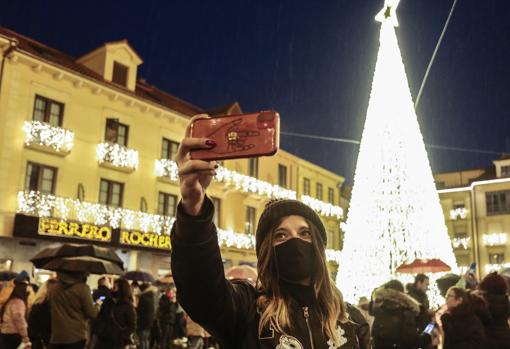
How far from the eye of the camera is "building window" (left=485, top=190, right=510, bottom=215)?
3809 cm

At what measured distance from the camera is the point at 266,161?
30.6 metres

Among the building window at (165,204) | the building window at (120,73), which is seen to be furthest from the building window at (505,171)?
the building window at (120,73)

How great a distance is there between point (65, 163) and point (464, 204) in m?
32.4

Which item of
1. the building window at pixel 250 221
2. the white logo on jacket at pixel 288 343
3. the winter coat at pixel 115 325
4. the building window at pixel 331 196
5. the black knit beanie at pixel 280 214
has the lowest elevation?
the winter coat at pixel 115 325

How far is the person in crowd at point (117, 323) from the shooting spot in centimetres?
772

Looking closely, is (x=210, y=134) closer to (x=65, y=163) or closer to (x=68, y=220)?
(x=68, y=220)

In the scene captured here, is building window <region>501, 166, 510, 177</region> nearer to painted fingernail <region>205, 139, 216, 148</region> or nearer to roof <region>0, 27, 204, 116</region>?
roof <region>0, 27, 204, 116</region>

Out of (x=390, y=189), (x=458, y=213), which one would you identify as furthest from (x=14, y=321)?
(x=458, y=213)

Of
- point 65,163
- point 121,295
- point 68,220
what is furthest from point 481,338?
point 65,163

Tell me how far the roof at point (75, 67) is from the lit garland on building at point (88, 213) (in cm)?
512

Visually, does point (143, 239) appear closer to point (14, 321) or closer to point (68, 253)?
point (68, 253)

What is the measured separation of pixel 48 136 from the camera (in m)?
19.1

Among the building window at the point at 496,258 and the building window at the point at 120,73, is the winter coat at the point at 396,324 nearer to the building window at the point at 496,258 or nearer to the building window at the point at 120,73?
the building window at the point at 120,73

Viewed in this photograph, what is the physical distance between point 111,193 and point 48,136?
377 cm
